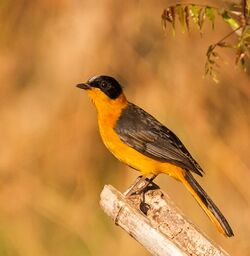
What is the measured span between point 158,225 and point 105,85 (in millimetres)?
2014

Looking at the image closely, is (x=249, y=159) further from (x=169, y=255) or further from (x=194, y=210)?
(x=169, y=255)

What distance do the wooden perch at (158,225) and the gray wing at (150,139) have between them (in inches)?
29.7

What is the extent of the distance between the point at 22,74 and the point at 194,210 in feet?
6.65

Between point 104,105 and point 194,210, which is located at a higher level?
point 104,105

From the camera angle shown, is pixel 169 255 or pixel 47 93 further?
pixel 47 93

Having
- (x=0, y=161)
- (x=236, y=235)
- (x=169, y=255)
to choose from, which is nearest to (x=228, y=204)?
(x=236, y=235)

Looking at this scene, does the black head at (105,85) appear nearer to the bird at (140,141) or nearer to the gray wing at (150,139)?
the bird at (140,141)

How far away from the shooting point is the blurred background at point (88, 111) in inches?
451

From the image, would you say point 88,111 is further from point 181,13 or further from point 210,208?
point 181,13

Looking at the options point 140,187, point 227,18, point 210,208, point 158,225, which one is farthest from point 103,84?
point 158,225

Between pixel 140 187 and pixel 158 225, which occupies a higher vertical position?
pixel 158 225

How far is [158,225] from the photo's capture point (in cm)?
797

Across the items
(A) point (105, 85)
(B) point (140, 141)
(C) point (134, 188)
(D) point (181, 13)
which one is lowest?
(C) point (134, 188)

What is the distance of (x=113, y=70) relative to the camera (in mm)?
11672
